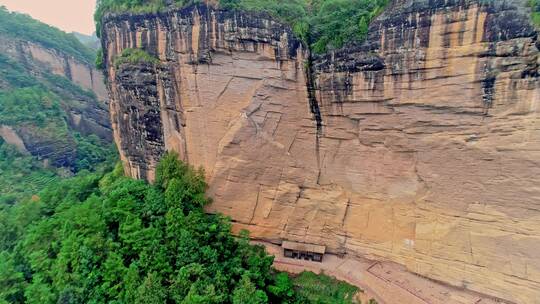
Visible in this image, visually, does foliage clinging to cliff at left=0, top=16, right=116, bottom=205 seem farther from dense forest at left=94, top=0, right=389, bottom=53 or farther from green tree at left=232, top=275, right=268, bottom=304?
dense forest at left=94, top=0, right=389, bottom=53

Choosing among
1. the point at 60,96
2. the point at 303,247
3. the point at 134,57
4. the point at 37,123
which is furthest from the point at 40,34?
the point at 303,247

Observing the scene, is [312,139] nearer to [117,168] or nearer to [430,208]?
[430,208]

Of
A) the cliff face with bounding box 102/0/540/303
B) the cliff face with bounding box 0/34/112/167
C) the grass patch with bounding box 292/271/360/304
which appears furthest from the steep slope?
the grass patch with bounding box 292/271/360/304

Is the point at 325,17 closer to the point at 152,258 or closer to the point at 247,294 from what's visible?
the point at 247,294

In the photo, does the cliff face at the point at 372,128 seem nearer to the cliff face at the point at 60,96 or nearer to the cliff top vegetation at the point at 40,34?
the cliff face at the point at 60,96

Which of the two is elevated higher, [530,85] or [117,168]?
[530,85]

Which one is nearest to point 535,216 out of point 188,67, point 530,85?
point 530,85
